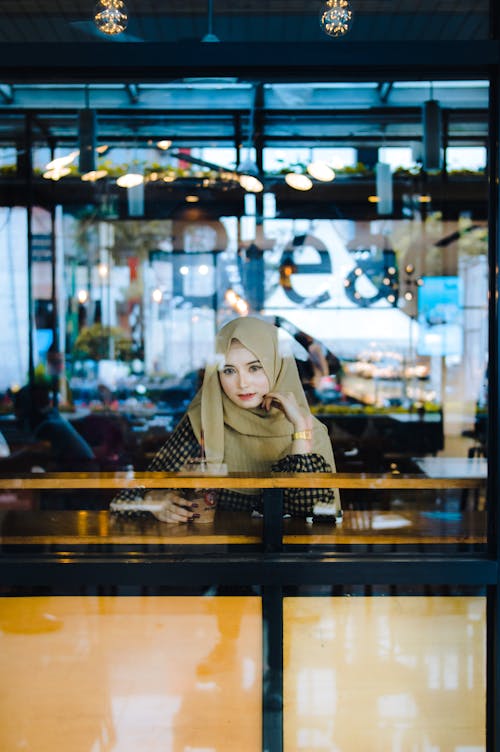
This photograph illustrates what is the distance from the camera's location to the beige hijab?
2375mm

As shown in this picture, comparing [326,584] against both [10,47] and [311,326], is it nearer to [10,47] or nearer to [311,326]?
[10,47]

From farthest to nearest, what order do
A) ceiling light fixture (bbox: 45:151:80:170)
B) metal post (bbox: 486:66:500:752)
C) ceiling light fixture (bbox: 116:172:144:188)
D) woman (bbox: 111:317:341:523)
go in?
ceiling light fixture (bbox: 116:172:144:188), ceiling light fixture (bbox: 45:151:80:170), woman (bbox: 111:317:341:523), metal post (bbox: 486:66:500:752)

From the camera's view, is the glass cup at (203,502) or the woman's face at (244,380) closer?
the glass cup at (203,502)

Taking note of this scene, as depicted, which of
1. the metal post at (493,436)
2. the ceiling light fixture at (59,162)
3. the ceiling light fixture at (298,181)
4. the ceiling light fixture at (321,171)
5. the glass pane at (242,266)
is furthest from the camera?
the ceiling light fixture at (298,181)

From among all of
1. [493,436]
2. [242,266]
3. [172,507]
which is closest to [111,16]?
[172,507]

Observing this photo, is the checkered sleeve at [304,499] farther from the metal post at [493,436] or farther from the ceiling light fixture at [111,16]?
the ceiling light fixture at [111,16]

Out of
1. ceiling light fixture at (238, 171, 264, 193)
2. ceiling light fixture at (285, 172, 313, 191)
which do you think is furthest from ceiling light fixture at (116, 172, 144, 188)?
ceiling light fixture at (285, 172, 313, 191)

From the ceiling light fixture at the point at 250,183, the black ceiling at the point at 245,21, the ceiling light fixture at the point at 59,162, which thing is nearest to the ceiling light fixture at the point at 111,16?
the black ceiling at the point at 245,21

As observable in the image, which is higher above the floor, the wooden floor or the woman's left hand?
the woman's left hand

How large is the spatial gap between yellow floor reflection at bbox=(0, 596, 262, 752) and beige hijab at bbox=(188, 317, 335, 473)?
0.57 meters

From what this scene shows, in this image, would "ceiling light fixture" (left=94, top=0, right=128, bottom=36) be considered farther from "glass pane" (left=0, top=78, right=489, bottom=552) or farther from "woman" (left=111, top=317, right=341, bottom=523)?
"glass pane" (left=0, top=78, right=489, bottom=552)

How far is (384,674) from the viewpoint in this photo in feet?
6.45

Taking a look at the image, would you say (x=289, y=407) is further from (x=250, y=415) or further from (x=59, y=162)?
(x=59, y=162)

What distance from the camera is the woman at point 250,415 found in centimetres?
236
